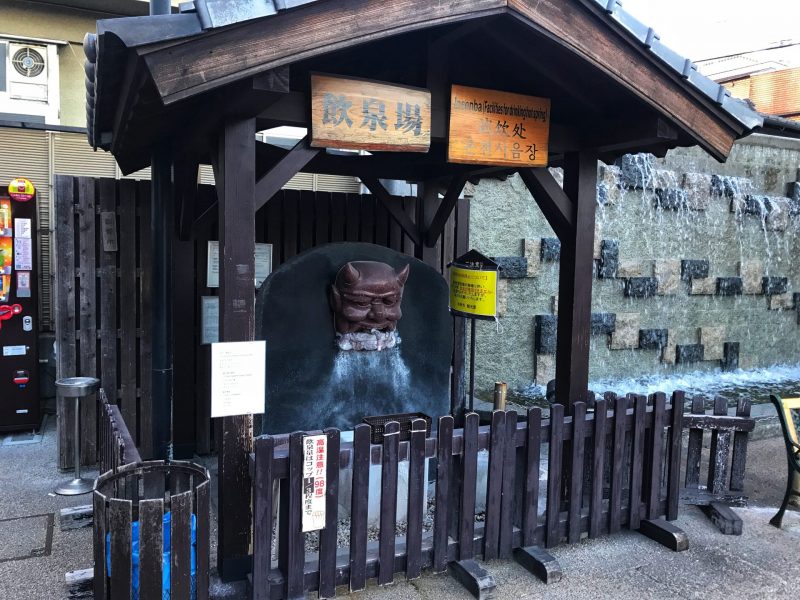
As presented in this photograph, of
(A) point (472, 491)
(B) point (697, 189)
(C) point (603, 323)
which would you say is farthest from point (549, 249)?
(A) point (472, 491)

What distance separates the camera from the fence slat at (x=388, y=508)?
3.51 meters

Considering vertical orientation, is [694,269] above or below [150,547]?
above

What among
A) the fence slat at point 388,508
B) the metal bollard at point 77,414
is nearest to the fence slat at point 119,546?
the fence slat at point 388,508

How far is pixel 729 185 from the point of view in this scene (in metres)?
10.2

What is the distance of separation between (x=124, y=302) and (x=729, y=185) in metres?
9.26

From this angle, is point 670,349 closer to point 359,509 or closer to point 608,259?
point 608,259

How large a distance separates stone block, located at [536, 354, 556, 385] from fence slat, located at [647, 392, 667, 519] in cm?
421

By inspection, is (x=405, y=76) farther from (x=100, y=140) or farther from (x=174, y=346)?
(x=174, y=346)

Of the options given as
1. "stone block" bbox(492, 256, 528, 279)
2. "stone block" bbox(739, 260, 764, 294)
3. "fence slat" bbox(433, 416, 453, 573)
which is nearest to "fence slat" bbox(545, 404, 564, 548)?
"fence slat" bbox(433, 416, 453, 573)

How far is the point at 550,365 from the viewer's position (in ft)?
28.6

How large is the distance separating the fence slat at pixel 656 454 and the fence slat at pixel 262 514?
8.79 feet

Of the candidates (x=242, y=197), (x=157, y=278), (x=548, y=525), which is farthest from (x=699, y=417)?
(x=157, y=278)

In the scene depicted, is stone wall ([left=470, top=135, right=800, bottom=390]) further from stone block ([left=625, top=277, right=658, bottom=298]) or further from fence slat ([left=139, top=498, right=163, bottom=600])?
fence slat ([left=139, top=498, right=163, bottom=600])

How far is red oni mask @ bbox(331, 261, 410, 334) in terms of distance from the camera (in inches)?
186
